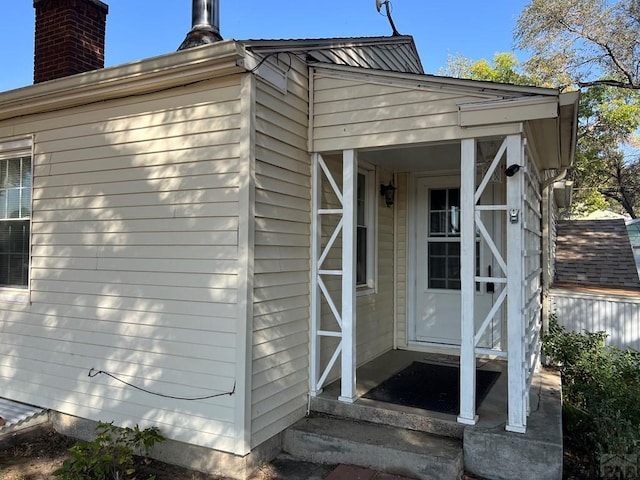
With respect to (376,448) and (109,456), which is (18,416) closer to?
(109,456)

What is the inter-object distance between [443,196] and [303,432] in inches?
137

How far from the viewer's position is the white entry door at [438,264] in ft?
19.3

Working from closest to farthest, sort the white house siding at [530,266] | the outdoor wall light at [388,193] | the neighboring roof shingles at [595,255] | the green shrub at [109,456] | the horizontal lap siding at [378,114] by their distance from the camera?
the green shrub at [109,456] → the horizontal lap siding at [378,114] → the white house siding at [530,266] → the outdoor wall light at [388,193] → the neighboring roof shingles at [595,255]

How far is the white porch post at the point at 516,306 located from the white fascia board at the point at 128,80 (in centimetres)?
212

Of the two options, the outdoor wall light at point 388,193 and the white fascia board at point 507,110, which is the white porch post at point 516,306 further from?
the outdoor wall light at point 388,193

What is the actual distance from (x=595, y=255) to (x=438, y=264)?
23.8ft

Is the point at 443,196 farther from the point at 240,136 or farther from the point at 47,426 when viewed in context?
the point at 47,426

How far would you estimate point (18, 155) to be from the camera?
4859 mm

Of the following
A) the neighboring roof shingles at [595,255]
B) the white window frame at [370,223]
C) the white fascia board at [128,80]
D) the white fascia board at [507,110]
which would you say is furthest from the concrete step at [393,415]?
the neighboring roof shingles at [595,255]

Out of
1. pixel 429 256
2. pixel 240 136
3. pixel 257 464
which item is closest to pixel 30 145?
pixel 240 136

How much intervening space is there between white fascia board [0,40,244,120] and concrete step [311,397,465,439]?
2.81 metres

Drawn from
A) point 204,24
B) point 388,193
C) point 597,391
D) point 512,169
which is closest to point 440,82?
point 512,169

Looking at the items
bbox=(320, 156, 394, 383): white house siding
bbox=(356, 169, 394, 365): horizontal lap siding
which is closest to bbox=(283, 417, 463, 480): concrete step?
bbox=(320, 156, 394, 383): white house siding

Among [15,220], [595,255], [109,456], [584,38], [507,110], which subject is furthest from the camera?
[584,38]
